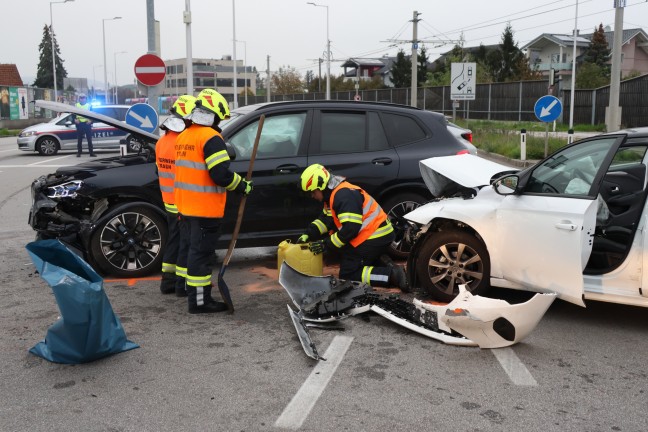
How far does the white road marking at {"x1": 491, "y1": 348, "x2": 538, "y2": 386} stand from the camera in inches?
163

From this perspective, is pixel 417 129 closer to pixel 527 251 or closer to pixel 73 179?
pixel 527 251

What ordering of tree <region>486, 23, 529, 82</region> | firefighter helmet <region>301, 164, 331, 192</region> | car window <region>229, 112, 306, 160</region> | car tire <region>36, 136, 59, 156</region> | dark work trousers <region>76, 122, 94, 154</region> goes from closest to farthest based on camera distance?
firefighter helmet <region>301, 164, 331, 192</region>
car window <region>229, 112, 306, 160</region>
dark work trousers <region>76, 122, 94, 154</region>
car tire <region>36, 136, 59, 156</region>
tree <region>486, 23, 529, 82</region>

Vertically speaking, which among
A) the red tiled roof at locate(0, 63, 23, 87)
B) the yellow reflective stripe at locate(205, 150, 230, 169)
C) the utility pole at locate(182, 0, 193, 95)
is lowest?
the yellow reflective stripe at locate(205, 150, 230, 169)

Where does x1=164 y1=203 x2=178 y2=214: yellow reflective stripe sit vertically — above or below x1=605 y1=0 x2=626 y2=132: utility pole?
below

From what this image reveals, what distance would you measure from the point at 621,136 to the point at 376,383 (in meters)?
2.71

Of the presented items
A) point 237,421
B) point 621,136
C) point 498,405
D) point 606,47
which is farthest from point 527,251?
point 606,47

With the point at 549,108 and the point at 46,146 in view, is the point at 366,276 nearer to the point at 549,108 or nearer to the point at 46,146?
the point at 549,108

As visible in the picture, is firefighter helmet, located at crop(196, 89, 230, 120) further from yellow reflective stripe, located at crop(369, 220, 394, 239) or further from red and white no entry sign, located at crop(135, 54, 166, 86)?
red and white no entry sign, located at crop(135, 54, 166, 86)

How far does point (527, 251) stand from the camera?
503cm

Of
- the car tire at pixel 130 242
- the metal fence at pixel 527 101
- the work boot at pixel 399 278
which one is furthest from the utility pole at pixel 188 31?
the work boot at pixel 399 278

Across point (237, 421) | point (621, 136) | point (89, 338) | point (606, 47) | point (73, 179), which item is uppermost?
point (606, 47)

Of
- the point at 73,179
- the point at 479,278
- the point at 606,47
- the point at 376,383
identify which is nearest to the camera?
the point at 376,383

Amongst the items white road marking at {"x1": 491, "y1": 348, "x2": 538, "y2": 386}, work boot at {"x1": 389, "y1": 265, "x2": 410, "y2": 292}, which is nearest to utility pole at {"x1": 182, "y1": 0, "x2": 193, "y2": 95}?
work boot at {"x1": 389, "y1": 265, "x2": 410, "y2": 292}

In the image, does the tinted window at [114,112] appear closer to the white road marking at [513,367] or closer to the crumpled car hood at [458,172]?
the crumpled car hood at [458,172]
